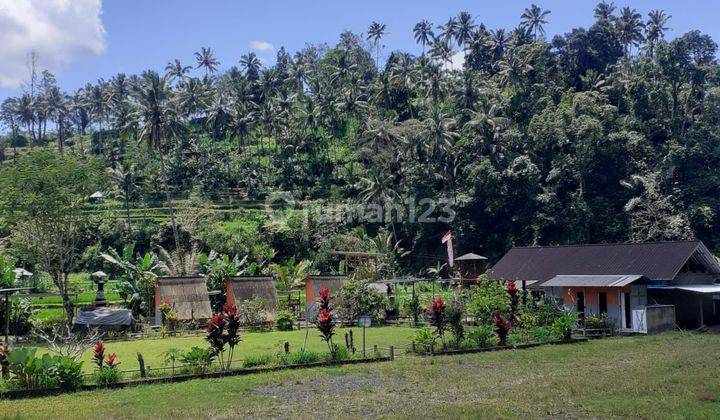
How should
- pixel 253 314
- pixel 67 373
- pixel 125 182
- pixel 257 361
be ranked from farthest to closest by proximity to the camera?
pixel 125 182
pixel 253 314
pixel 257 361
pixel 67 373

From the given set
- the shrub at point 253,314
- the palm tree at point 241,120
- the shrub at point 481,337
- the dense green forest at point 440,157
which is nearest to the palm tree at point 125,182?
the dense green forest at point 440,157

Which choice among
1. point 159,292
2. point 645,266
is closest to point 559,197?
point 645,266

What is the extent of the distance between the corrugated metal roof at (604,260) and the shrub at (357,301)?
24.0 ft

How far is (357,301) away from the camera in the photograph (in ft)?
117

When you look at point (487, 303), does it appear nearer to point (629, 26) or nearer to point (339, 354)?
point (339, 354)

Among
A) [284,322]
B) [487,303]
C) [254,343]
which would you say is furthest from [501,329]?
[284,322]

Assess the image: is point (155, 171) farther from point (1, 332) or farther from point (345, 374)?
point (345, 374)

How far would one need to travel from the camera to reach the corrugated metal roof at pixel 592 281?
1194 inches

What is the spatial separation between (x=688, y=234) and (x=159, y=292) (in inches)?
1491

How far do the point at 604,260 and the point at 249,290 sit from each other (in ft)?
60.3

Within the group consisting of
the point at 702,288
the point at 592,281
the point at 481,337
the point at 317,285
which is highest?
the point at 592,281

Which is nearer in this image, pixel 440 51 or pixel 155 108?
pixel 155 108

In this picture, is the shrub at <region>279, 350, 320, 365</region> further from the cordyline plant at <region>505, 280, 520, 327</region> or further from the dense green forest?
the dense green forest
